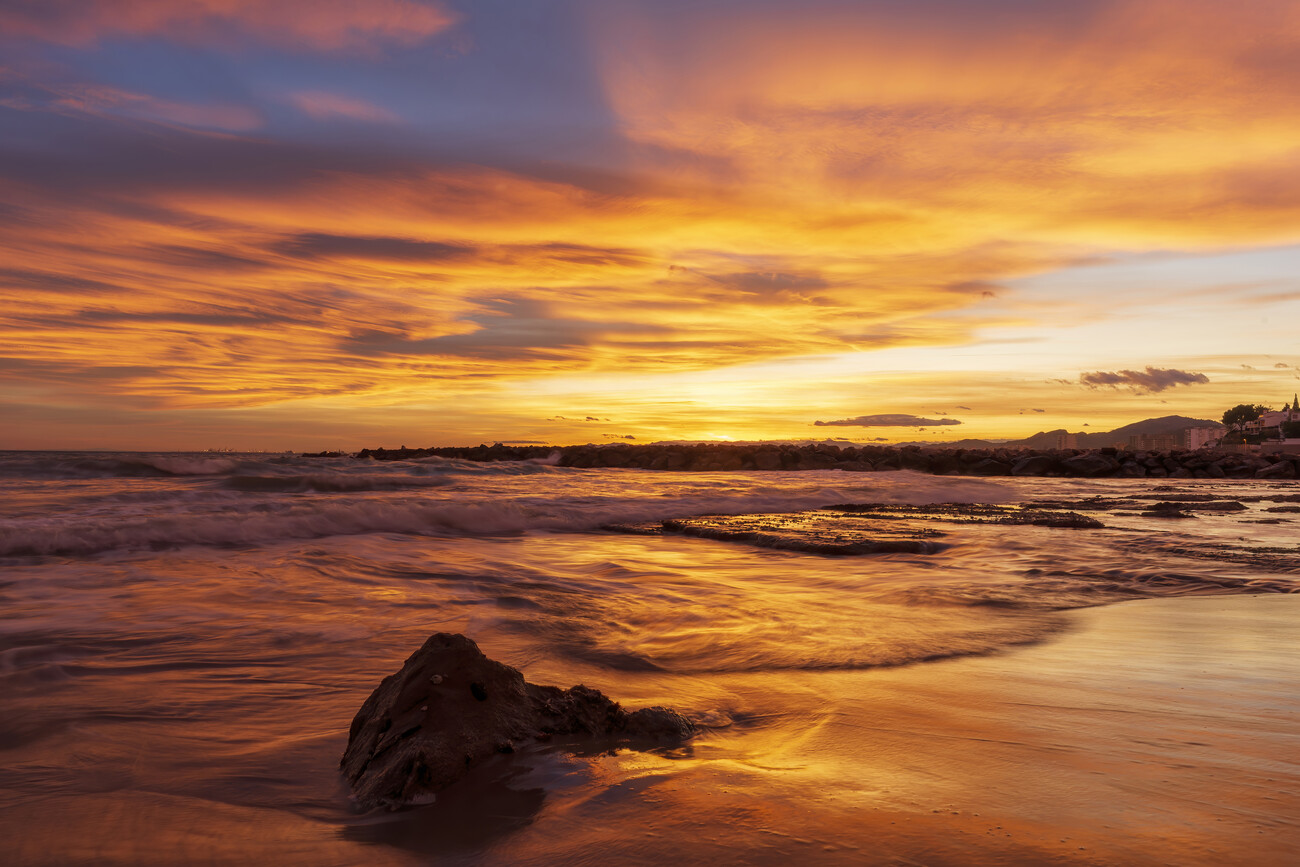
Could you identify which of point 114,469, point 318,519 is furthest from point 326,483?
point 114,469

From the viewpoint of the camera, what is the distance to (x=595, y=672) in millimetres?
3855

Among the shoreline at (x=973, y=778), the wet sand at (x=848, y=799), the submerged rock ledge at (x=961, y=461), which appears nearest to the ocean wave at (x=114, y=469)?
the submerged rock ledge at (x=961, y=461)

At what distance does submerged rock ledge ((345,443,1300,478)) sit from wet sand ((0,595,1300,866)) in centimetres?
2476

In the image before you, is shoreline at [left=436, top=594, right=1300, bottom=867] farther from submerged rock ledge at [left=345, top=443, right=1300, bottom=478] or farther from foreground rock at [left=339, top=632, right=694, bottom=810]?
submerged rock ledge at [left=345, top=443, right=1300, bottom=478]

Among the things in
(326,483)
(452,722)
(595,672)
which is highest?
(326,483)

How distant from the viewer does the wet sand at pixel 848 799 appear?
1.96m

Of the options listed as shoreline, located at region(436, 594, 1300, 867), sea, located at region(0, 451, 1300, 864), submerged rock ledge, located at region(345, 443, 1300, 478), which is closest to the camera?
shoreline, located at region(436, 594, 1300, 867)

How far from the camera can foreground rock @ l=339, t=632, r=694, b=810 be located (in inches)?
90.6

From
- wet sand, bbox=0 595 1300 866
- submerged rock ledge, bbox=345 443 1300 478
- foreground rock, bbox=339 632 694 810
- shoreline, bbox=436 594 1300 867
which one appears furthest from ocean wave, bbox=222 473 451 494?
shoreline, bbox=436 594 1300 867

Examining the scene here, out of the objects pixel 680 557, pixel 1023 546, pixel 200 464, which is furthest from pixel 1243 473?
pixel 200 464

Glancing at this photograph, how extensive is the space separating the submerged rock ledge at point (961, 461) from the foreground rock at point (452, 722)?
25592mm

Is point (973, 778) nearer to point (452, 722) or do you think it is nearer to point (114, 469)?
point (452, 722)

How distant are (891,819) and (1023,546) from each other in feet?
21.7

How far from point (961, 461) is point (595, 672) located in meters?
27.5
